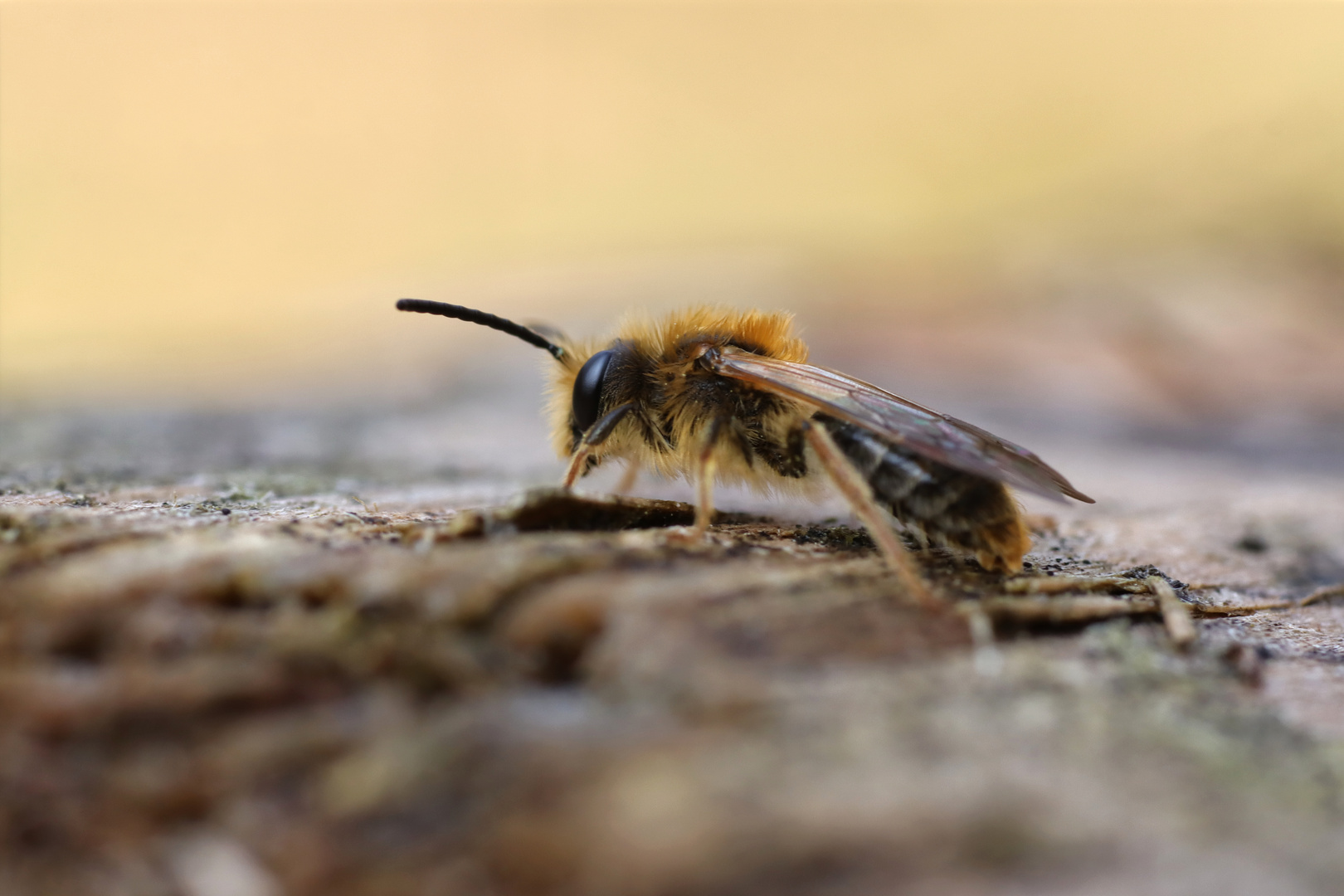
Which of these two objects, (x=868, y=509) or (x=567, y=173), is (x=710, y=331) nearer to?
(x=868, y=509)

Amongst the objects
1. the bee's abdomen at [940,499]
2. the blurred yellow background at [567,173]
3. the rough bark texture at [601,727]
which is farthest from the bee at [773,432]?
the blurred yellow background at [567,173]

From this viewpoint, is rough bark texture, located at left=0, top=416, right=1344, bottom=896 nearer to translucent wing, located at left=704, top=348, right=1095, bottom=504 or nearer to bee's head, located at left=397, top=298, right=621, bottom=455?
translucent wing, located at left=704, top=348, right=1095, bottom=504

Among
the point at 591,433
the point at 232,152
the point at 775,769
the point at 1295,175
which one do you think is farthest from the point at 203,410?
the point at 232,152

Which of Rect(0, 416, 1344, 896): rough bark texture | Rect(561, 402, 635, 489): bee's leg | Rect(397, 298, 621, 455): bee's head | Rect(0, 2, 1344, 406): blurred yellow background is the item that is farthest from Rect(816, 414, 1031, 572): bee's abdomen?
Rect(0, 2, 1344, 406): blurred yellow background

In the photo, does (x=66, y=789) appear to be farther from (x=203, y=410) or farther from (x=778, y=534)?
(x=203, y=410)

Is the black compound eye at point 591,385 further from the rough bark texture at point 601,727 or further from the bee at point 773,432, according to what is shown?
the rough bark texture at point 601,727

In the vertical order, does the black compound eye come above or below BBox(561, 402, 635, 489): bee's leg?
above
